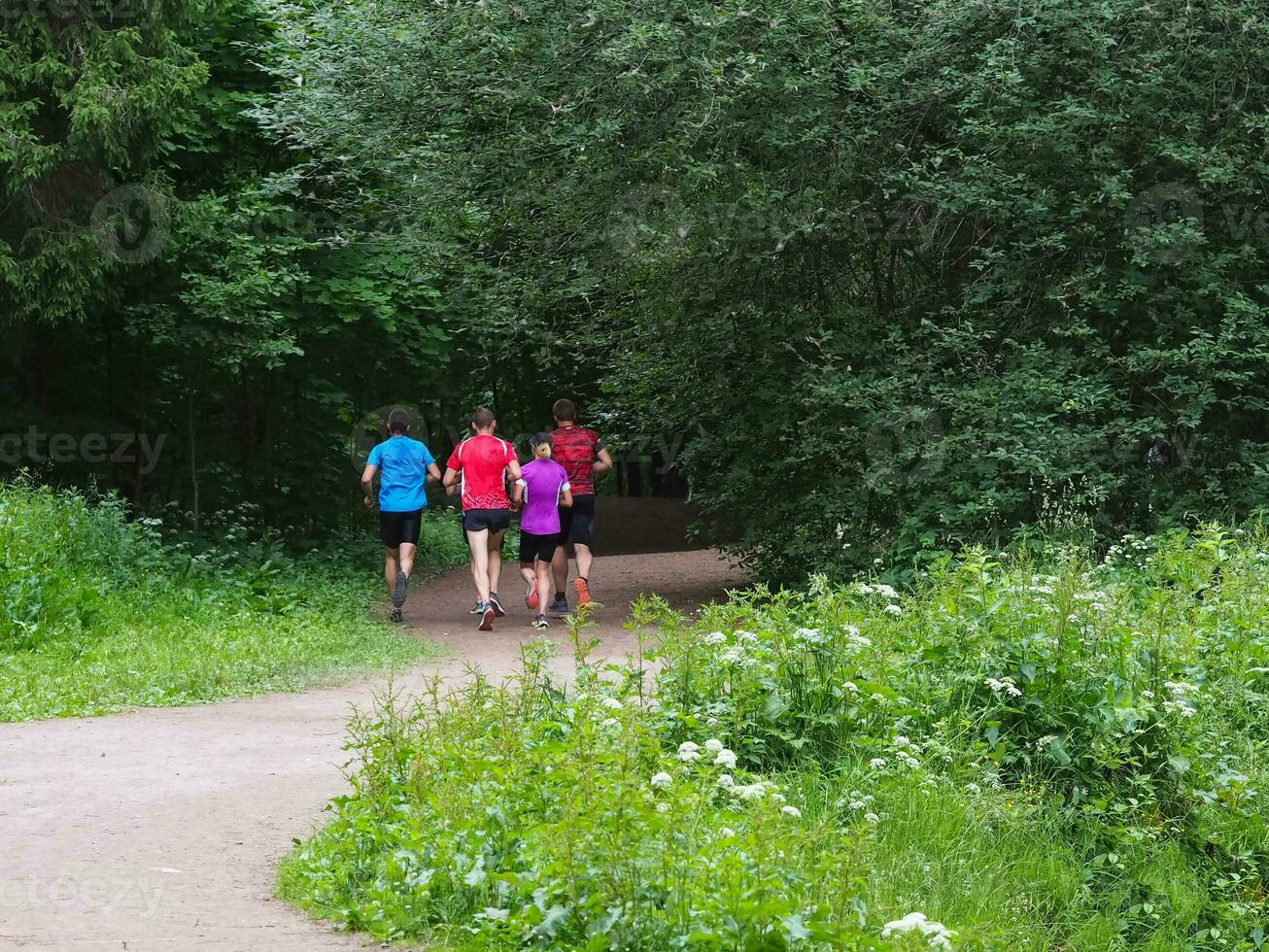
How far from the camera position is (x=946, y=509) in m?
12.4

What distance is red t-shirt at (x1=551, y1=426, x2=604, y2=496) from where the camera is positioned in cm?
1438

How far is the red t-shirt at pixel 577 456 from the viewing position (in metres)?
14.4

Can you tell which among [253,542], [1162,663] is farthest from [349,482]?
[1162,663]

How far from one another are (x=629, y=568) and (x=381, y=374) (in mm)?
4782

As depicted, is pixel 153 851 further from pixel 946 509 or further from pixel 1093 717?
pixel 946 509

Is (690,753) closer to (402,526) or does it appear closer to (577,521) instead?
(577,521)

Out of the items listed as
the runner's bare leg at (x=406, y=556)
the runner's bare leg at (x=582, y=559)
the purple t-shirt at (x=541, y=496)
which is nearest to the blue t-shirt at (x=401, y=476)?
the runner's bare leg at (x=406, y=556)

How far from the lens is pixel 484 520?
13820 mm

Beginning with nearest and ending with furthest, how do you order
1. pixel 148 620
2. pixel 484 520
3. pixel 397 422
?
pixel 148 620 < pixel 484 520 < pixel 397 422

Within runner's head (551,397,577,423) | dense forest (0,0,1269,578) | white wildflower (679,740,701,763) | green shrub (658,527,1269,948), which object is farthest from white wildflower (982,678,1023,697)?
runner's head (551,397,577,423)

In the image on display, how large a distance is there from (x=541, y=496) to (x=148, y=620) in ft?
12.1

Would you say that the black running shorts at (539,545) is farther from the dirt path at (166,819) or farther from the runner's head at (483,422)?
the dirt path at (166,819)

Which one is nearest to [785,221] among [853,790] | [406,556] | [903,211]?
[903,211]

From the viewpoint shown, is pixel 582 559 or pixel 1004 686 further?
pixel 582 559
